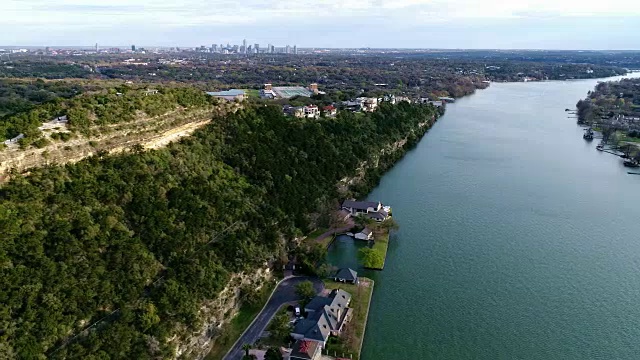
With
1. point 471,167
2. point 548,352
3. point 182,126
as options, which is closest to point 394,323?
point 548,352

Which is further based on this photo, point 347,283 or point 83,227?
point 347,283

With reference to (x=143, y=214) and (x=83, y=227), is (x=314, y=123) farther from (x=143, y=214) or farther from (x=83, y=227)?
(x=83, y=227)

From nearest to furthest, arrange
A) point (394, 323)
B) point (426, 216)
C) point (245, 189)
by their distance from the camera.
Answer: point (394, 323) → point (245, 189) → point (426, 216)

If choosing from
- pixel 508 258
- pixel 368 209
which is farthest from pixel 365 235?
pixel 508 258

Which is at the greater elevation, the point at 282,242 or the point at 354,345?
the point at 282,242

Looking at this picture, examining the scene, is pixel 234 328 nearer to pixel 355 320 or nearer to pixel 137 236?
pixel 355 320

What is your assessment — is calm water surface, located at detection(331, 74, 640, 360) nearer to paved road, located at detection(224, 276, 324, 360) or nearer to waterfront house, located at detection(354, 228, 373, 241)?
waterfront house, located at detection(354, 228, 373, 241)

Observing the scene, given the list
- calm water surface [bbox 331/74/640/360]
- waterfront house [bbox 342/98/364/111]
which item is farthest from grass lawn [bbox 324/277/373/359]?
waterfront house [bbox 342/98/364/111]
